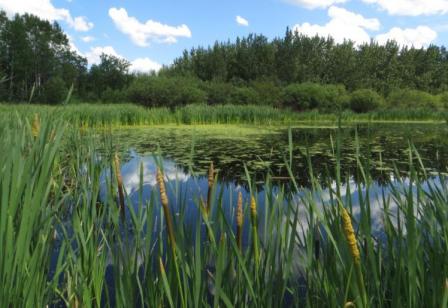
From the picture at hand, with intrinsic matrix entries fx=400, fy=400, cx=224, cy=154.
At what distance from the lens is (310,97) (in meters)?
23.5

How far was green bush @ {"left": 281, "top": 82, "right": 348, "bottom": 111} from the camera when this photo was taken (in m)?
23.3

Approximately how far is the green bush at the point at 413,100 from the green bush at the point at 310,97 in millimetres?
3012

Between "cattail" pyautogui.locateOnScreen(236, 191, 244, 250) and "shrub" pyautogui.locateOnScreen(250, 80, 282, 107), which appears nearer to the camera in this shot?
"cattail" pyautogui.locateOnScreen(236, 191, 244, 250)

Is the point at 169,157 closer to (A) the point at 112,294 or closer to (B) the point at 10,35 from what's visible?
(A) the point at 112,294

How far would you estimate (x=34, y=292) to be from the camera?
869 millimetres

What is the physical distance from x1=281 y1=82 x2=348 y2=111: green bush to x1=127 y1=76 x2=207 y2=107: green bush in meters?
5.37

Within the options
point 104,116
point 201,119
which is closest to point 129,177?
point 104,116

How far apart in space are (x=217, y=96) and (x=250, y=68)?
11.5 meters

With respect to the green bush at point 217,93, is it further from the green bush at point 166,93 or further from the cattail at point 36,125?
the cattail at point 36,125

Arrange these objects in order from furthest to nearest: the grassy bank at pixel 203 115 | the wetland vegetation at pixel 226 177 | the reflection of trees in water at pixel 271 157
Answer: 1. the grassy bank at pixel 203 115
2. the reflection of trees in water at pixel 271 157
3. the wetland vegetation at pixel 226 177

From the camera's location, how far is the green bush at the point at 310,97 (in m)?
23.3

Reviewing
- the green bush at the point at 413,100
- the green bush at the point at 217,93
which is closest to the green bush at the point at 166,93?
the green bush at the point at 217,93

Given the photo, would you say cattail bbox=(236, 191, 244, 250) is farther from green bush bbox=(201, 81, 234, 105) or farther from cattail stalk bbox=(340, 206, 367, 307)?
green bush bbox=(201, 81, 234, 105)

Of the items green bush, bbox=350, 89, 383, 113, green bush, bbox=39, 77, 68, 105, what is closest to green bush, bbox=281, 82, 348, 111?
green bush, bbox=350, 89, 383, 113
